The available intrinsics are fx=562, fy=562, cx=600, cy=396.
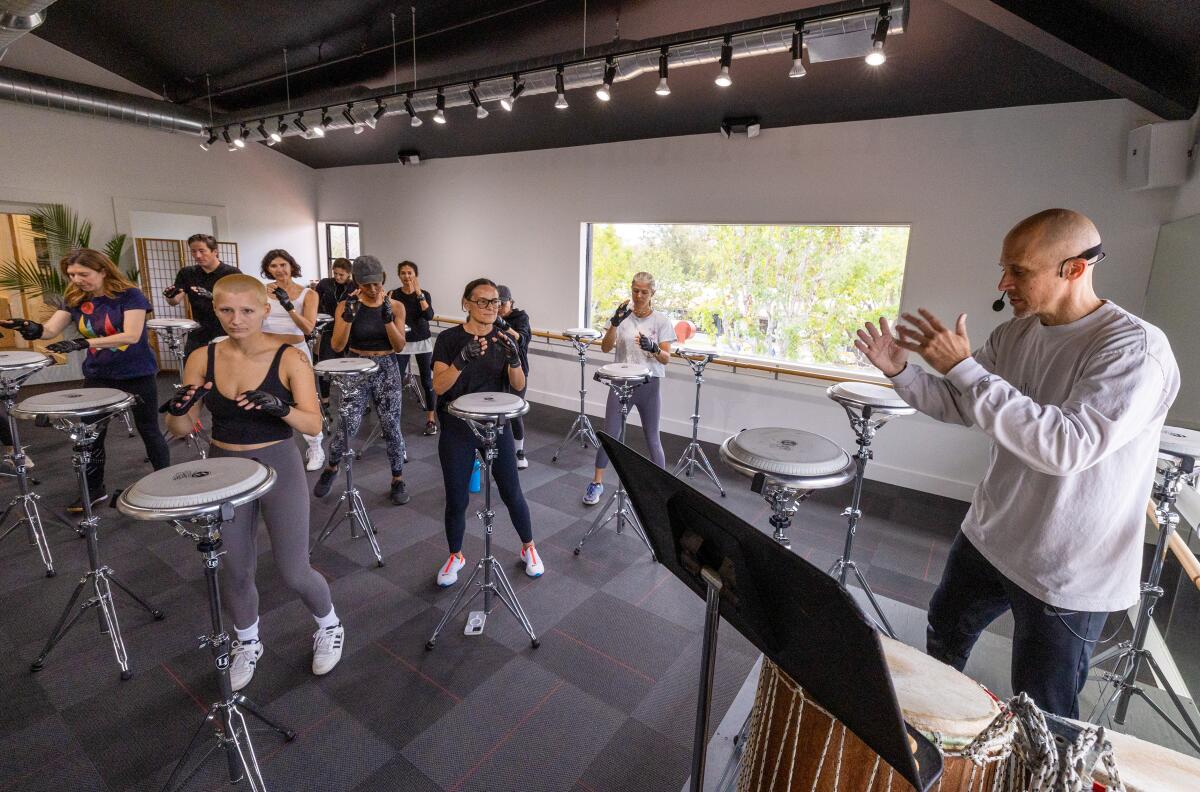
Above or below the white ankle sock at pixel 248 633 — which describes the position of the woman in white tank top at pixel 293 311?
above

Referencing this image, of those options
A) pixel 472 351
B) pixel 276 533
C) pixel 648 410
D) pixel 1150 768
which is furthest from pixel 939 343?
pixel 648 410

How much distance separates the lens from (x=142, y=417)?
3842 millimetres

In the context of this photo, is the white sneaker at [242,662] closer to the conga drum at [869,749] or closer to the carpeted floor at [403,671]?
the carpeted floor at [403,671]

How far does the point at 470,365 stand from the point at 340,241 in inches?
303

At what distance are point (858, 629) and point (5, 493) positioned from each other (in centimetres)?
598

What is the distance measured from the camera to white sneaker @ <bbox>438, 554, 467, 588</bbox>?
128 inches

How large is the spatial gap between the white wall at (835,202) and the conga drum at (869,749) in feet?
13.4

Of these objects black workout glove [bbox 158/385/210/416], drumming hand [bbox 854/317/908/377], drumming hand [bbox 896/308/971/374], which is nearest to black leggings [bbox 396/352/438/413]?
black workout glove [bbox 158/385/210/416]

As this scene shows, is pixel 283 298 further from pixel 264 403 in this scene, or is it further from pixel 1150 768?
pixel 1150 768

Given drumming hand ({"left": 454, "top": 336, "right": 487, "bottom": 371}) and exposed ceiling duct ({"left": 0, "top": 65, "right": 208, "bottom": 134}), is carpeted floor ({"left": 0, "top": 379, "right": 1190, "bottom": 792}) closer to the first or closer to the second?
drumming hand ({"left": 454, "top": 336, "right": 487, "bottom": 371})

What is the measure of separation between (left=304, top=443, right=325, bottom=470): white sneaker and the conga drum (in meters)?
4.65

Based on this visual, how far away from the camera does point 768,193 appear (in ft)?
16.9

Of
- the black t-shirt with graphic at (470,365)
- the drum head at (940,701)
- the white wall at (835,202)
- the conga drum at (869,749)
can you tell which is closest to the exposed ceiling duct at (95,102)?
the white wall at (835,202)

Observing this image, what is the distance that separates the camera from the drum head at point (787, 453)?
2.13m
